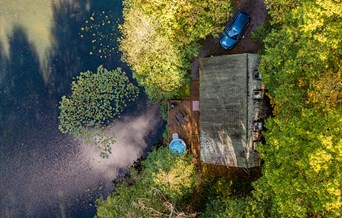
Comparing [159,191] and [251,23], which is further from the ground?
[251,23]

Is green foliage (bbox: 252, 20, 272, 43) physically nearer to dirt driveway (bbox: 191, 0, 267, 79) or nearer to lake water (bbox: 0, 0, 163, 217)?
dirt driveway (bbox: 191, 0, 267, 79)

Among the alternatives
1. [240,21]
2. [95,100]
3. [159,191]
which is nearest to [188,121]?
[159,191]

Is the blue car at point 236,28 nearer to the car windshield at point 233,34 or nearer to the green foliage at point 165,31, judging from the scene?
the car windshield at point 233,34

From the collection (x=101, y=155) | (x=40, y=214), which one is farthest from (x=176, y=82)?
(x=40, y=214)

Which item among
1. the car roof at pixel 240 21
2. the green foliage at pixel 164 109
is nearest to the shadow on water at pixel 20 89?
the green foliage at pixel 164 109

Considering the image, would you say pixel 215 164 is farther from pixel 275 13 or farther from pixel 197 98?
pixel 275 13

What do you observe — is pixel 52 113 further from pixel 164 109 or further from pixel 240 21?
pixel 240 21

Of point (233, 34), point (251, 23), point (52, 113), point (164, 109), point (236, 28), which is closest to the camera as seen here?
point (236, 28)
